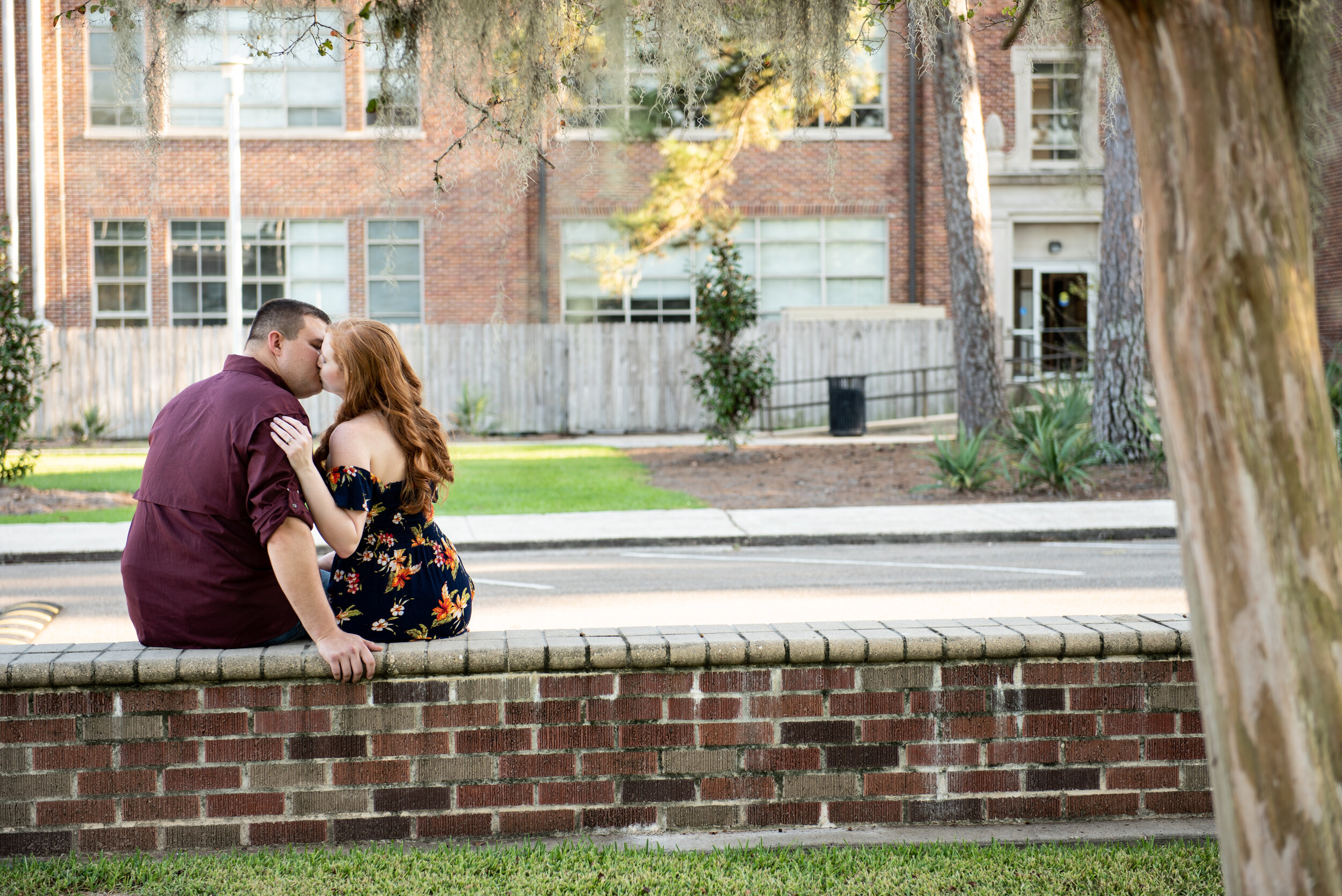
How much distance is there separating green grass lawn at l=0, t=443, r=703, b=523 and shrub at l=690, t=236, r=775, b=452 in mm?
1523

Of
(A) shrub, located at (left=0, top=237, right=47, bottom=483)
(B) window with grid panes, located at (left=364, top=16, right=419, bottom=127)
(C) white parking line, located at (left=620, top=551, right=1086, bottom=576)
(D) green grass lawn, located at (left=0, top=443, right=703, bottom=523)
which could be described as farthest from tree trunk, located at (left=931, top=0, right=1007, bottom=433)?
(B) window with grid panes, located at (left=364, top=16, right=419, bottom=127)

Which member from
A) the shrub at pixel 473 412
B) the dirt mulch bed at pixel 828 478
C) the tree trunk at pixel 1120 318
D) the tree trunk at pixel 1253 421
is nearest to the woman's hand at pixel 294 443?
the tree trunk at pixel 1253 421

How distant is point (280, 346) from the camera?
3.90 m

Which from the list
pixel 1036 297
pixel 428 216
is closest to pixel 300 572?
pixel 428 216

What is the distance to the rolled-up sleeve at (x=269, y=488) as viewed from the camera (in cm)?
343

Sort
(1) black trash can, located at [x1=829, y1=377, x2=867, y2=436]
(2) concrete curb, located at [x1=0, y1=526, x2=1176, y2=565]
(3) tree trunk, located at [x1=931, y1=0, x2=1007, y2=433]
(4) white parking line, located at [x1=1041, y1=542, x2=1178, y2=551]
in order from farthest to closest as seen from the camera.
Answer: (1) black trash can, located at [x1=829, y1=377, x2=867, y2=436] < (3) tree trunk, located at [x1=931, y1=0, x2=1007, y2=433] < (2) concrete curb, located at [x1=0, y1=526, x2=1176, y2=565] < (4) white parking line, located at [x1=1041, y1=542, x2=1178, y2=551]

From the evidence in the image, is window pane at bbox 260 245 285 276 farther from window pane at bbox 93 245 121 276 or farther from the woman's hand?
the woman's hand

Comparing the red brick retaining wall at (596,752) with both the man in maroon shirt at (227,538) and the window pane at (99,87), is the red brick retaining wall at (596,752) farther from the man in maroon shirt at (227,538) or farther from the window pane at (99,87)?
the window pane at (99,87)

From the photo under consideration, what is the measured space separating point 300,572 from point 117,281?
24.8 m

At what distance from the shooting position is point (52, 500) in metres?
14.2

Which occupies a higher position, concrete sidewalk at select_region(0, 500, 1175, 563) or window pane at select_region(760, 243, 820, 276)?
window pane at select_region(760, 243, 820, 276)

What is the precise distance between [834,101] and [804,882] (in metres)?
2.31

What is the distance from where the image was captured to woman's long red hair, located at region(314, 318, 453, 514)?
151 inches

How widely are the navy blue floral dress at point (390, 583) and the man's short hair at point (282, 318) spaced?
55cm
